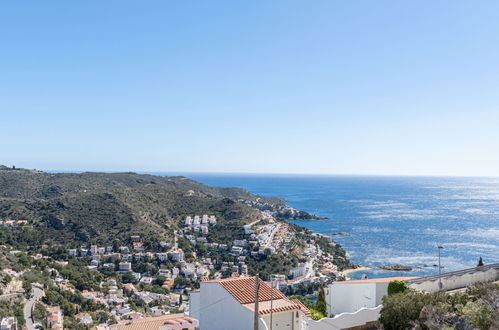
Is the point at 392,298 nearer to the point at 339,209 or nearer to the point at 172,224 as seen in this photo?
the point at 172,224

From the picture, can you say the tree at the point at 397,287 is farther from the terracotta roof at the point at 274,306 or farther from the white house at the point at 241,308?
the terracotta roof at the point at 274,306

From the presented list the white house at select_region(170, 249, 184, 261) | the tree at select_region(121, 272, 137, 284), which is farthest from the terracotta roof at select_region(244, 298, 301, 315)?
the white house at select_region(170, 249, 184, 261)

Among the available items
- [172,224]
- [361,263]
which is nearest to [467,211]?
[361,263]

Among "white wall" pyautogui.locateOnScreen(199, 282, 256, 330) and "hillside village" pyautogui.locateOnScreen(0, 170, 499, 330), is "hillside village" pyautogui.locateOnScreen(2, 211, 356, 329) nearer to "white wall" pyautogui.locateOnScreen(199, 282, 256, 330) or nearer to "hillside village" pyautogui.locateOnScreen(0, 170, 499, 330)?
"hillside village" pyautogui.locateOnScreen(0, 170, 499, 330)

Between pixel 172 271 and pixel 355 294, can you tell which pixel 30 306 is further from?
pixel 355 294

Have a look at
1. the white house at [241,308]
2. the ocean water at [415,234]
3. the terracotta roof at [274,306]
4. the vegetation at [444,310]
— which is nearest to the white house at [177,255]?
the ocean water at [415,234]

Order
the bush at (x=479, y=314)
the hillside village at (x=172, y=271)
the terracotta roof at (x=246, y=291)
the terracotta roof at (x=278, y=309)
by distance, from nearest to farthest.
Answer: the bush at (x=479, y=314)
the terracotta roof at (x=278, y=309)
the terracotta roof at (x=246, y=291)
the hillside village at (x=172, y=271)

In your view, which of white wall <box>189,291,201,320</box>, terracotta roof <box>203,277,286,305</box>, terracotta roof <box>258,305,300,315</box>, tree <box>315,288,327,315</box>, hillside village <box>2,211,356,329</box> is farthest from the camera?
hillside village <box>2,211,356,329</box>

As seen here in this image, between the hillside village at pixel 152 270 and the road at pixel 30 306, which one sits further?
the hillside village at pixel 152 270
